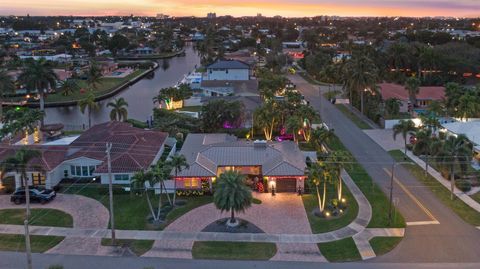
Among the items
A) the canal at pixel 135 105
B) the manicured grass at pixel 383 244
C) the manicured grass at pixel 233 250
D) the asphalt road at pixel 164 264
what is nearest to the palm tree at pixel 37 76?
the canal at pixel 135 105

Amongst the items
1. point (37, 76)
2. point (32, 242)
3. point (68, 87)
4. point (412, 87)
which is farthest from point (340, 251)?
point (68, 87)

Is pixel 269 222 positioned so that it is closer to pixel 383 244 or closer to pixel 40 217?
pixel 383 244

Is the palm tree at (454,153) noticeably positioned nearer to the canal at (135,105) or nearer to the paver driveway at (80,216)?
the paver driveway at (80,216)

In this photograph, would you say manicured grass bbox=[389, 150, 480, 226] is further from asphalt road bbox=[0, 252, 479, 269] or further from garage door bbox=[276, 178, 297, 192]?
garage door bbox=[276, 178, 297, 192]

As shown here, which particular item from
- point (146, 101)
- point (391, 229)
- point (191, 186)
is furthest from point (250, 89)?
point (391, 229)

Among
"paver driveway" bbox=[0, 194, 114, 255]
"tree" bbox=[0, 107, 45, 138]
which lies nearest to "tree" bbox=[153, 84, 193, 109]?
"tree" bbox=[0, 107, 45, 138]

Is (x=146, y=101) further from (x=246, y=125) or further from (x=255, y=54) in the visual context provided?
(x=255, y=54)

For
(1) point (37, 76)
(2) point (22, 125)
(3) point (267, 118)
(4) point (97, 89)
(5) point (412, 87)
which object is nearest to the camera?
(2) point (22, 125)
